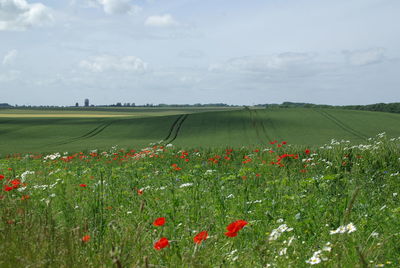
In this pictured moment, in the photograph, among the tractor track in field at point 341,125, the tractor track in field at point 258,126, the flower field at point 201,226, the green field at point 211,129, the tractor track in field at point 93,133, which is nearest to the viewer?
the flower field at point 201,226

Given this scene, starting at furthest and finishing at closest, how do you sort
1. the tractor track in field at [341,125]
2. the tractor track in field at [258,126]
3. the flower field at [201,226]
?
the tractor track in field at [341,125] < the tractor track in field at [258,126] < the flower field at [201,226]

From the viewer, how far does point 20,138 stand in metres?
42.9

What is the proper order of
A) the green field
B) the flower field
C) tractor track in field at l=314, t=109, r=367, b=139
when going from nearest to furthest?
the flower field → the green field → tractor track in field at l=314, t=109, r=367, b=139

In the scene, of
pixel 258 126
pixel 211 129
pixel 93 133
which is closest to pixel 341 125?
pixel 258 126

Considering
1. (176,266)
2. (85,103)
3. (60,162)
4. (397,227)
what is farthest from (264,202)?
(85,103)

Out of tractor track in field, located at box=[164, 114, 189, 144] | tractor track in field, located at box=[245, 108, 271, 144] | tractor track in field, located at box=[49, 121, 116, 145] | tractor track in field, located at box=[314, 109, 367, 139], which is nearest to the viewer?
tractor track in field, located at box=[245, 108, 271, 144]

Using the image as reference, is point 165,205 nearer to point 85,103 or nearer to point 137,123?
point 137,123

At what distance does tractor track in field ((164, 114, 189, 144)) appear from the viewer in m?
37.9

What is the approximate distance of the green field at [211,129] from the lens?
36.5 m

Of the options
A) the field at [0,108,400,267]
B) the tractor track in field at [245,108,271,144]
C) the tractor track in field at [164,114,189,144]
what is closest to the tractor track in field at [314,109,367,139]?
the tractor track in field at [245,108,271,144]

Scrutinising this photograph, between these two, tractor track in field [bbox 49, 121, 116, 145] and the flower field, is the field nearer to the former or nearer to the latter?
the flower field

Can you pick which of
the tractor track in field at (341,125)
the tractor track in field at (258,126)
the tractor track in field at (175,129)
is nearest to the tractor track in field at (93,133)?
the tractor track in field at (175,129)

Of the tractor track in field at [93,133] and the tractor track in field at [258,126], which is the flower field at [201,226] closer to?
the tractor track in field at [258,126]

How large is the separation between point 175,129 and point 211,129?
4.45 meters
